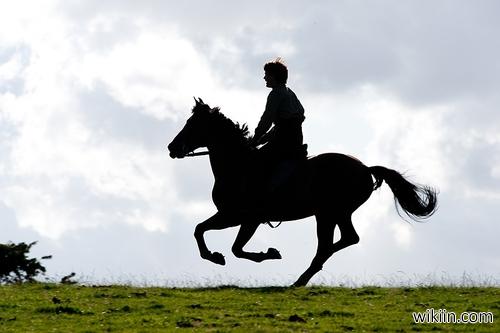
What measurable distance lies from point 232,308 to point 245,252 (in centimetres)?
399

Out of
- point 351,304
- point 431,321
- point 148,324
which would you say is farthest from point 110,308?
point 431,321

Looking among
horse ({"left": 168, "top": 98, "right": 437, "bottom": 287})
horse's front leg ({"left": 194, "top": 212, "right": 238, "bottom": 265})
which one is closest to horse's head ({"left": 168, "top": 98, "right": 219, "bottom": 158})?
horse ({"left": 168, "top": 98, "right": 437, "bottom": 287})

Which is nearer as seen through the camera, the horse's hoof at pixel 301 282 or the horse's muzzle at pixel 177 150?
the horse's hoof at pixel 301 282

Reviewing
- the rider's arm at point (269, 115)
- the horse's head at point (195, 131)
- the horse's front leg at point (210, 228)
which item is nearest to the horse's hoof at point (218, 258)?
the horse's front leg at point (210, 228)

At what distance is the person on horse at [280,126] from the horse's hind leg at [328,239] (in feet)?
3.89

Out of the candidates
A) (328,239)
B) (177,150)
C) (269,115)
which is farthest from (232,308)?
(177,150)

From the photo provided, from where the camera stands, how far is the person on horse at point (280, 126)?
22.5 meters

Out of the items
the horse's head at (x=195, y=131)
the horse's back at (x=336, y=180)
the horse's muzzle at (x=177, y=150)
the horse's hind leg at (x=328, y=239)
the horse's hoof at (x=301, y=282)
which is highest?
the horse's head at (x=195, y=131)

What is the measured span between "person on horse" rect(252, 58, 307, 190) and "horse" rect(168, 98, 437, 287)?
0.22 m

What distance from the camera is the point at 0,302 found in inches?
794

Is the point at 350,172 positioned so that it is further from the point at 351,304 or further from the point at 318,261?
the point at 351,304

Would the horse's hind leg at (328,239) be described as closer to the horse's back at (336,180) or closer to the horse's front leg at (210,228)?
the horse's back at (336,180)

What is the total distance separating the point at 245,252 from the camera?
2297 cm

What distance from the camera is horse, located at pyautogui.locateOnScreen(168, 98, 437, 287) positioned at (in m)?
22.7
